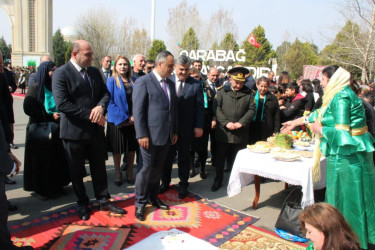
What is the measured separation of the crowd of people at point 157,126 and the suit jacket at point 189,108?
2cm

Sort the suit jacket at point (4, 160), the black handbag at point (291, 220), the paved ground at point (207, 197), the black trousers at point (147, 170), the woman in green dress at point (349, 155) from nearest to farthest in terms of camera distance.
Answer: the suit jacket at point (4, 160)
the woman in green dress at point (349, 155)
the black handbag at point (291, 220)
the black trousers at point (147, 170)
the paved ground at point (207, 197)

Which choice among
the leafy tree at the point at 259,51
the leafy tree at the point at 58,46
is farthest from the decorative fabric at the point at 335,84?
the leafy tree at the point at 58,46

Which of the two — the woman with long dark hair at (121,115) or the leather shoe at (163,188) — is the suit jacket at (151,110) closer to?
the woman with long dark hair at (121,115)

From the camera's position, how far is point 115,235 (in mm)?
3264

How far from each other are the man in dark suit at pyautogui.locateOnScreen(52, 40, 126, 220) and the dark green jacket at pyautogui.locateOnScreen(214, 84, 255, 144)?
1897 mm

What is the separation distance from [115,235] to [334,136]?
248 centimetres

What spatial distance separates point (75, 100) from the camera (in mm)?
3439

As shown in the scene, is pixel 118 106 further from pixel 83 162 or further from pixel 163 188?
pixel 163 188

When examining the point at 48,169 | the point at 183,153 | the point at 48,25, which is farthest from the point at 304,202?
the point at 48,25

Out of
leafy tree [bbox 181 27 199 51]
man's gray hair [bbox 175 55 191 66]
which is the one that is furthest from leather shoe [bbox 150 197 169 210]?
leafy tree [bbox 181 27 199 51]

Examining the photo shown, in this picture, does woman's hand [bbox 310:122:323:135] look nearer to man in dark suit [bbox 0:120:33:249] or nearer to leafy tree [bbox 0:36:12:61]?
man in dark suit [bbox 0:120:33:249]

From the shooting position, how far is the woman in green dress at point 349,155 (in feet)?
9.12

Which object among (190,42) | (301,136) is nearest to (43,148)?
(301,136)

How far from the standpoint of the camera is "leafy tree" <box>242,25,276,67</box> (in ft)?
134
